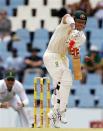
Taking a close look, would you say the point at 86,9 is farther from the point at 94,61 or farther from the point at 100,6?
the point at 94,61

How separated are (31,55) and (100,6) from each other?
2.78m

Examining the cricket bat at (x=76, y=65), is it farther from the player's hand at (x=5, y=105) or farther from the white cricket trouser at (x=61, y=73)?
the player's hand at (x=5, y=105)

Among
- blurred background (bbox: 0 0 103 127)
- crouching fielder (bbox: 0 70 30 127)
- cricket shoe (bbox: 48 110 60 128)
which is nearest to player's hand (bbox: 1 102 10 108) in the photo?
crouching fielder (bbox: 0 70 30 127)

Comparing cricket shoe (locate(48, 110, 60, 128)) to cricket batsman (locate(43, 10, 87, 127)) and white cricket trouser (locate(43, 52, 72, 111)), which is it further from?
white cricket trouser (locate(43, 52, 72, 111))

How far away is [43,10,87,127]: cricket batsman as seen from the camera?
404 inches

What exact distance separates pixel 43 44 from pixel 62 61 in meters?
7.02

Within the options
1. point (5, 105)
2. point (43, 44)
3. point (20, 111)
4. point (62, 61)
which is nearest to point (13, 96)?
point (20, 111)

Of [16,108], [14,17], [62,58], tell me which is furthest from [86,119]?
[14,17]

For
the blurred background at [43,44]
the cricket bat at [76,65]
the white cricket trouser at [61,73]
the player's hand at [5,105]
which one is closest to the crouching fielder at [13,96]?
the player's hand at [5,105]

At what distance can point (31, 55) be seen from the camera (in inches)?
658

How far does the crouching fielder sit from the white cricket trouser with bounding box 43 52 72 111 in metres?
3.06

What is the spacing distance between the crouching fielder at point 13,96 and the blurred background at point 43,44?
1.02 meters

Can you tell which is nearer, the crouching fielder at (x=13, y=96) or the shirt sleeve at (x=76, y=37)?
the shirt sleeve at (x=76, y=37)

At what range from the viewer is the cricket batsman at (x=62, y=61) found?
10250mm
